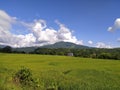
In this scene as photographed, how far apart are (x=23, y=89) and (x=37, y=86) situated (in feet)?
7.06

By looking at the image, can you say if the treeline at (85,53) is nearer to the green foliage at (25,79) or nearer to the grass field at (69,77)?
the grass field at (69,77)

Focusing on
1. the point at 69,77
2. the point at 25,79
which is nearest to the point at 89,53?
the point at 69,77

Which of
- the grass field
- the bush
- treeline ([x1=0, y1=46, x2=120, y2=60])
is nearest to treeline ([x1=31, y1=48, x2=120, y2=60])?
treeline ([x1=0, y1=46, x2=120, y2=60])

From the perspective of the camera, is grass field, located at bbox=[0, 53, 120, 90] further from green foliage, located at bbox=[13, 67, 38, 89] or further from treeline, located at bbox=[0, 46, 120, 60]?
treeline, located at bbox=[0, 46, 120, 60]

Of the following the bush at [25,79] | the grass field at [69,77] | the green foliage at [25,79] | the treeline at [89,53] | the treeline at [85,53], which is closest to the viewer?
the green foliage at [25,79]

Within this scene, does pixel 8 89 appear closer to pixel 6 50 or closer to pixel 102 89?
pixel 102 89

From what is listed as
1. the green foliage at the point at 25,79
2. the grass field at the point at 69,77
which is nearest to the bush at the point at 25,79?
the green foliage at the point at 25,79

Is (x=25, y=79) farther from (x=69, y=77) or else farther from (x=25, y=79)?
(x=69, y=77)

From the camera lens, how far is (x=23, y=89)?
16.8 m

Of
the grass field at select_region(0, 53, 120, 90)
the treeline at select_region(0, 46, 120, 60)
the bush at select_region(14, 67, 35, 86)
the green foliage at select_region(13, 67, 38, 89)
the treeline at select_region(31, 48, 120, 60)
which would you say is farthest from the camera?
the treeline at select_region(0, 46, 120, 60)

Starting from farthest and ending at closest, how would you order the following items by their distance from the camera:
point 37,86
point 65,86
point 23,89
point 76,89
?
point 65,86, point 76,89, point 37,86, point 23,89

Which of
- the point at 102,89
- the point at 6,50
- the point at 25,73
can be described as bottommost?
the point at 102,89

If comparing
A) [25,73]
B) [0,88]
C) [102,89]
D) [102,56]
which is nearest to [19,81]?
[25,73]

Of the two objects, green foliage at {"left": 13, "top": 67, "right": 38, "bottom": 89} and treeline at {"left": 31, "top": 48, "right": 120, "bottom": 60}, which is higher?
treeline at {"left": 31, "top": 48, "right": 120, "bottom": 60}
